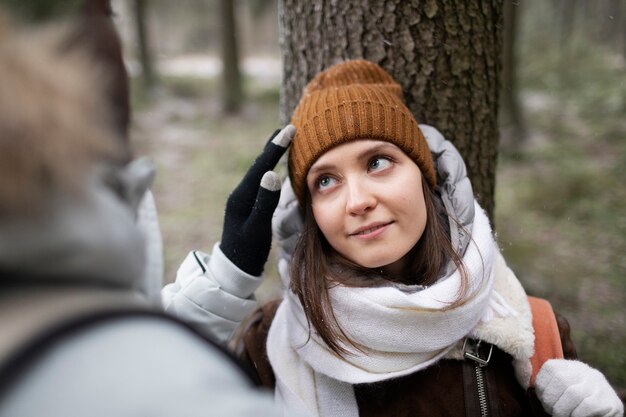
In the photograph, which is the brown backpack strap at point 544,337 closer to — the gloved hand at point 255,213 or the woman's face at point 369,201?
the woman's face at point 369,201

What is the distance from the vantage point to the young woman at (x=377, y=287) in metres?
1.67

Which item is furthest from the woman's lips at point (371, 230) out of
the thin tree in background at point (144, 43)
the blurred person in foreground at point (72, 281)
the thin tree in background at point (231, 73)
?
the thin tree in background at point (144, 43)

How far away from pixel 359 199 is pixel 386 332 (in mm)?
458

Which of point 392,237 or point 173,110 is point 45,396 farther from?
point 173,110

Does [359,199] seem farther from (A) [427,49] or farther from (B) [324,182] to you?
(A) [427,49]

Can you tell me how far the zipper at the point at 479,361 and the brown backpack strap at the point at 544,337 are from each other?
0.60 ft

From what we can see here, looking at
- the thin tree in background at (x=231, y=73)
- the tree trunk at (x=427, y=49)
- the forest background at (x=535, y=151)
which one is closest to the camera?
the tree trunk at (x=427, y=49)

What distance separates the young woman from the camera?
5.48ft

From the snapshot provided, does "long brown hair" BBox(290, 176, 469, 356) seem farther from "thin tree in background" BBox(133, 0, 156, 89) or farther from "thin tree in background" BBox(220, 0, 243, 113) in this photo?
"thin tree in background" BBox(133, 0, 156, 89)

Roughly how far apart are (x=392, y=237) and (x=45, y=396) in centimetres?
123

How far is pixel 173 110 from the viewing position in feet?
45.2

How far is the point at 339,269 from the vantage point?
1806 millimetres

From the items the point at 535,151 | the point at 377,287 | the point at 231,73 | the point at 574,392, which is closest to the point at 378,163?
the point at 377,287

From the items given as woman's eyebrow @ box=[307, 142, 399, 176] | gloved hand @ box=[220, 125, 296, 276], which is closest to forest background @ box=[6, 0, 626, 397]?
gloved hand @ box=[220, 125, 296, 276]
